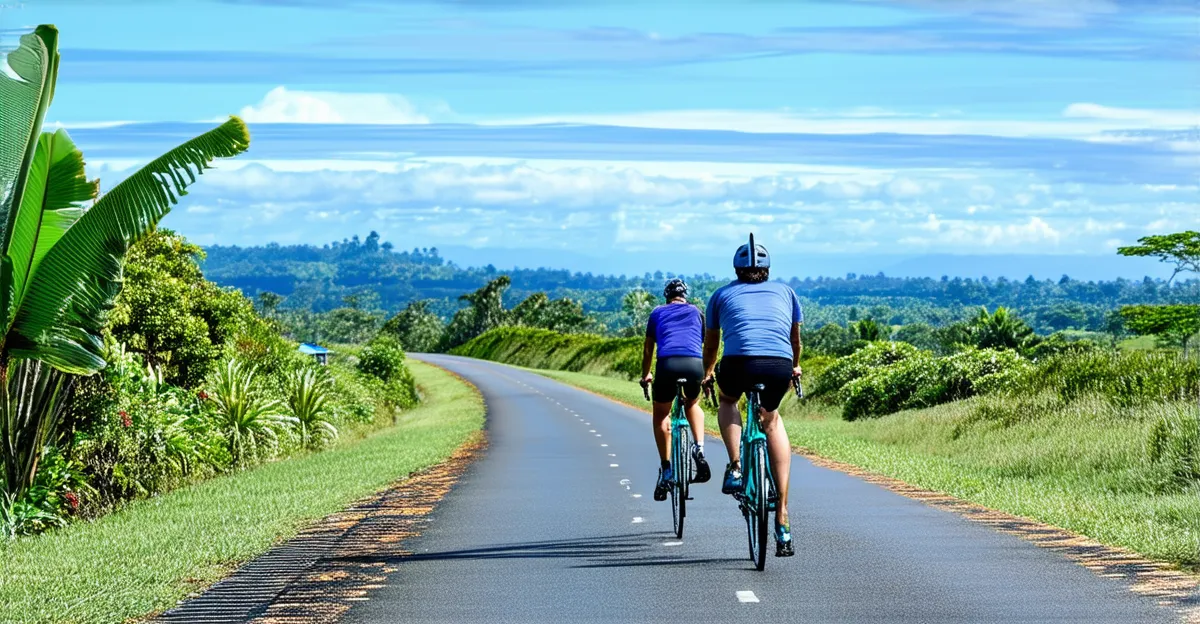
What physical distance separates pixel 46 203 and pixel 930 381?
79.8ft

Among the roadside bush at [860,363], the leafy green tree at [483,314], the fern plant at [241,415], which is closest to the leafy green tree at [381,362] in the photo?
the roadside bush at [860,363]

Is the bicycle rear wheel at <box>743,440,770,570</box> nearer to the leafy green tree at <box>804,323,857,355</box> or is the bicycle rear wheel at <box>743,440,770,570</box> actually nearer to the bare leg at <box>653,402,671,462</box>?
the bare leg at <box>653,402,671,462</box>

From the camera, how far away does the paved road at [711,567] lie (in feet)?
28.1

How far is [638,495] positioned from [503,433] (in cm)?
1487

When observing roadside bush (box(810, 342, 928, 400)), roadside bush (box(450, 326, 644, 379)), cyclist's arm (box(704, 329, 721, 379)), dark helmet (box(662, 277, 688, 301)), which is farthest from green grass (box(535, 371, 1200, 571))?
roadside bush (box(450, 326, 644, 379))

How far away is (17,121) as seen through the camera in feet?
51.0

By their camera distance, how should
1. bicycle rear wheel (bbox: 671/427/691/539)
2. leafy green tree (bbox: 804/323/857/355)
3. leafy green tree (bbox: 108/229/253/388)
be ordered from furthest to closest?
leafy green tree (bbox: 804/323/857/355), leafy green tree (bbox: 108/229/253/388), bicycle rear wheel (bbox: 671/427/691/539)

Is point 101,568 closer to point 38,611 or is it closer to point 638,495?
point 38,611

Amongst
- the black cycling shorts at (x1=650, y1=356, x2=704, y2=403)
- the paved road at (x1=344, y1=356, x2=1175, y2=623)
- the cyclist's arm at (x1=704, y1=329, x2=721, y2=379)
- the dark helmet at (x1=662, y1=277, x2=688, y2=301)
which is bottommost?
the paved road at (x1=344, y1=356, x2=1175, y2=623)

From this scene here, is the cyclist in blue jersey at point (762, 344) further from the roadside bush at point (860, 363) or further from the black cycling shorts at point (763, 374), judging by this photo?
the roadside bush at point (860, 363)

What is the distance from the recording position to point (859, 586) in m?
9.39

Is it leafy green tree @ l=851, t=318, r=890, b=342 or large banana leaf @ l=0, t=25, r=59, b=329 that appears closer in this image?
large banana leaf @ l=0, t=25, r=59, b=329

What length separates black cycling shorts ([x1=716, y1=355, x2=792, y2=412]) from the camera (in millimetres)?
10023

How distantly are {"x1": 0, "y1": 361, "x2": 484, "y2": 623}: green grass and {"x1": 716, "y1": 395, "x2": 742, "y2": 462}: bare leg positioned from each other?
3.76 m
